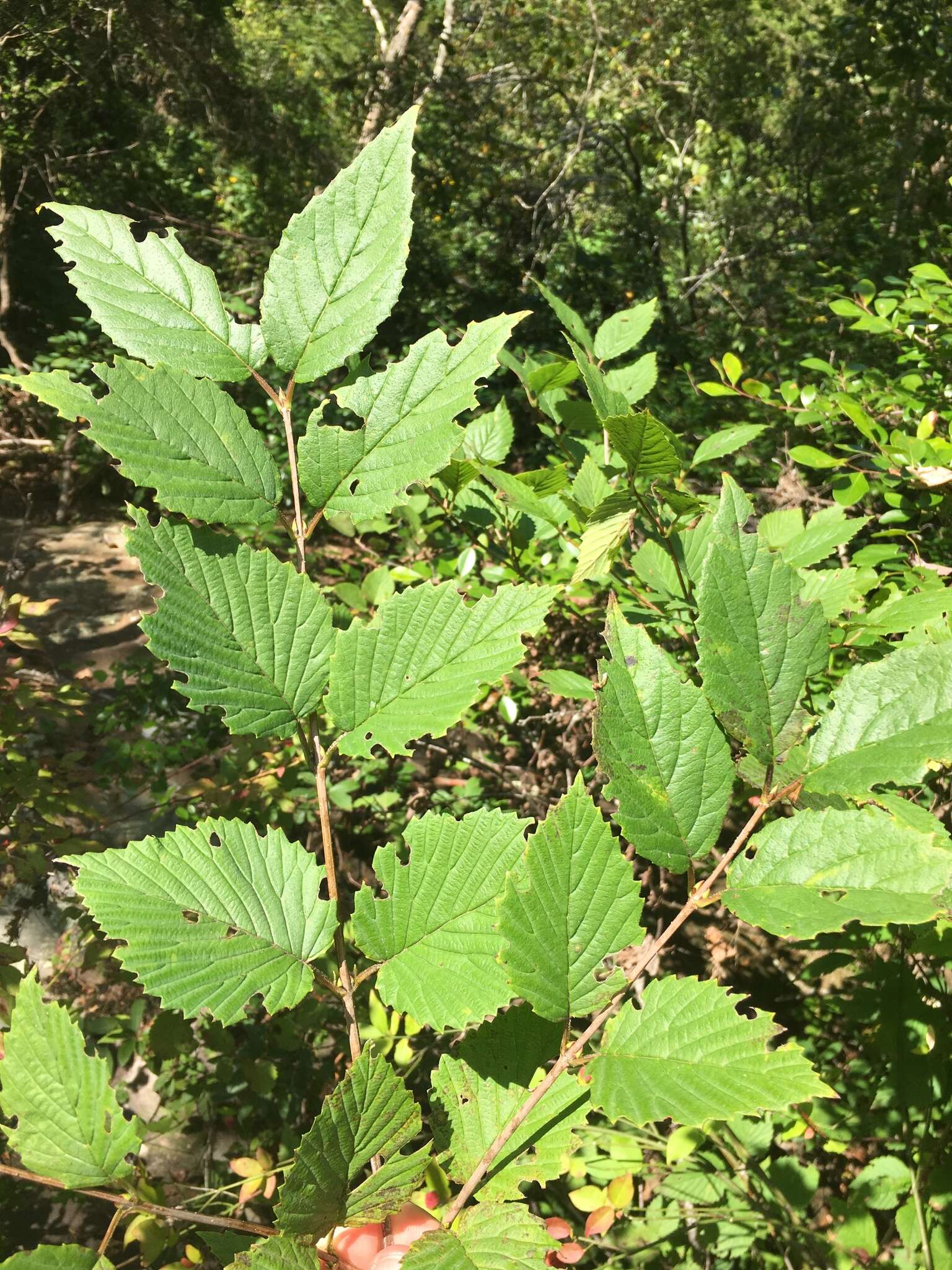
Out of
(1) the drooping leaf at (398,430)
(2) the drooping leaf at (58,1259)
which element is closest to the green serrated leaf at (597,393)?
(1) the drooping leaf at (398,430)

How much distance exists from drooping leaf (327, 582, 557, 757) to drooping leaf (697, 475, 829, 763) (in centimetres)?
14

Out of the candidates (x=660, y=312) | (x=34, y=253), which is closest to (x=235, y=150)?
(x=34, y=253)

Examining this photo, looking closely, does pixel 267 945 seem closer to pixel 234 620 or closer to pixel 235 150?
pixel 234 620

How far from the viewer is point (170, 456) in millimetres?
714

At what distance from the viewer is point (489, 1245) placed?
1.84 feet

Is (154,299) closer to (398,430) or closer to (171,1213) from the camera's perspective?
(398,430)

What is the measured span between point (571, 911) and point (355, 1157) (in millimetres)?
218

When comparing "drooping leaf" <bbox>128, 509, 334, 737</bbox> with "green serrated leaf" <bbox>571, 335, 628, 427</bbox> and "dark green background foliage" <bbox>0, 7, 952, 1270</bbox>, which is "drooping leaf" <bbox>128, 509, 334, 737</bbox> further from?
"green serrated leaf" <bbox>571, 335, 628, 427</bbox>

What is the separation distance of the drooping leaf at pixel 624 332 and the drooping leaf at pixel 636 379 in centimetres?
4

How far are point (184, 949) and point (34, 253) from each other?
335 inches

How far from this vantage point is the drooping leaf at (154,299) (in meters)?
0.73

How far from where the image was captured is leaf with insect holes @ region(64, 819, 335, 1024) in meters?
0.63

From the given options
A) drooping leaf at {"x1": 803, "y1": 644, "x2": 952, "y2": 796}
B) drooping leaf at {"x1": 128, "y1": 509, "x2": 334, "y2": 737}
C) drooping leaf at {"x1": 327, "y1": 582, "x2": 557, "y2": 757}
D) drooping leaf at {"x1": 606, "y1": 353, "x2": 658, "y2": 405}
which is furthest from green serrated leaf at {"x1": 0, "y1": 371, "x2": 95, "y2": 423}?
drooping leaf at {"x1": 606, "y1": 353, "x2": 658, "y2": 405}

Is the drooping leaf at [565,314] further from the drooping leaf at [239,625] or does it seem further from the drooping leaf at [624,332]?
the drooping leaf at [239,625]
